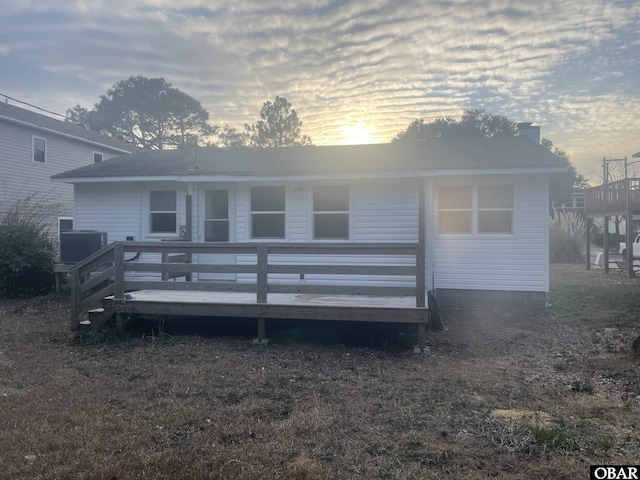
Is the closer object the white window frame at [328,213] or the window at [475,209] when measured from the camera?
the window at [475,209]

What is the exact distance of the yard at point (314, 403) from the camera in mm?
2834

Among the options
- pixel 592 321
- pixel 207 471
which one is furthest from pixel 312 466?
pixel 592 321

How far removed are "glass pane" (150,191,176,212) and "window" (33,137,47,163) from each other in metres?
9.97

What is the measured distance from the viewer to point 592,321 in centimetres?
761

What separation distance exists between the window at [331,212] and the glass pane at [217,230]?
218cm

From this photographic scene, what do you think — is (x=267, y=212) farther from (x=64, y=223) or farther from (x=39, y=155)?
(x=39, y=155)

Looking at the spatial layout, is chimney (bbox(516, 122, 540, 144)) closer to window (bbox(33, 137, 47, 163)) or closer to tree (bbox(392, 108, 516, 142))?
window (bbox(33, 137, 47, 163))

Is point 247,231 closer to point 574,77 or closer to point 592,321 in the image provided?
point 592,321

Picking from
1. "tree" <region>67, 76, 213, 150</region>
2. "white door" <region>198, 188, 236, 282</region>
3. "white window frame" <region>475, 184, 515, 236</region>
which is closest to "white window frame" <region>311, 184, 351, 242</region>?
"white door" <region>198, 188, 236, 282</region>

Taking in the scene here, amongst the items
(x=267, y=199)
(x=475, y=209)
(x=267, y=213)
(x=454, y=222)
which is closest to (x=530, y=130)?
(x=475, y=209)

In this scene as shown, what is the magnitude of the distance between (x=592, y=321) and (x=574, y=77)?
7.01 m

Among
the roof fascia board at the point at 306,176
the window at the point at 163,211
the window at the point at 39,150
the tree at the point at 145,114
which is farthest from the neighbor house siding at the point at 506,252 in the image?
the tree at the point at 145,114

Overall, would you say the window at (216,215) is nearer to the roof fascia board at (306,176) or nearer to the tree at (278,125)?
the roof fascia board at (306,176)

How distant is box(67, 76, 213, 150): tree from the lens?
117 ft
